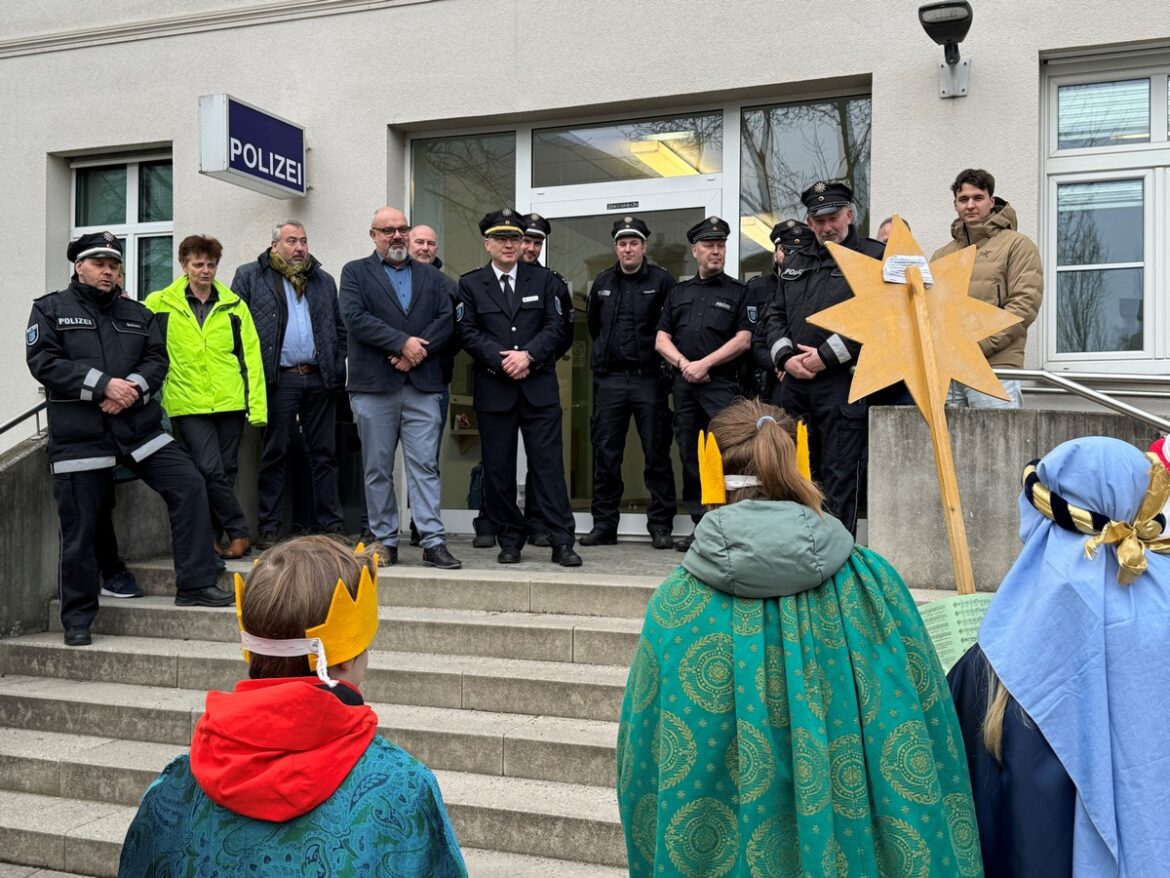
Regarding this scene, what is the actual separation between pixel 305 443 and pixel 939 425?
4.71 m

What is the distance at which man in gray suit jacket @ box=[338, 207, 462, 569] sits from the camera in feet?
21.3

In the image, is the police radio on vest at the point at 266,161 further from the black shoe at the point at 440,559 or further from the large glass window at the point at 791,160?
the large glass window at the point at 791,160

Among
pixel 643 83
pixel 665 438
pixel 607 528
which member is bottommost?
pixel 607 528

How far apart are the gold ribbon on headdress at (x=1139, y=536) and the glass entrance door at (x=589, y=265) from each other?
5.86 meters

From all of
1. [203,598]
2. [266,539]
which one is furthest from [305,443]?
[203,598]

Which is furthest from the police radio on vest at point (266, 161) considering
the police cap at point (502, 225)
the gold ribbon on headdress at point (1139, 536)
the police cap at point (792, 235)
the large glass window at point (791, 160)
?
the gold ribbon on headdress at point (1139, 536)

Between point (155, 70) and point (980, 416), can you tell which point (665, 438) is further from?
point (155, 70)

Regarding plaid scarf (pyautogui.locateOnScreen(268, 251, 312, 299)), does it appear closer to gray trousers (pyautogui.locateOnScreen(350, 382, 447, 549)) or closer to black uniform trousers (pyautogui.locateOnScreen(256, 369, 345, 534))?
black uniform trousers (pyautogui.locateOnScreen(256, 369, 345, 534))

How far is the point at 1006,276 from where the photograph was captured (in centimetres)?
586

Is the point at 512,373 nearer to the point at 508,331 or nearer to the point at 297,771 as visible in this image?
the point at 508,331

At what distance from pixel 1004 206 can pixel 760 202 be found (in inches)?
85.6

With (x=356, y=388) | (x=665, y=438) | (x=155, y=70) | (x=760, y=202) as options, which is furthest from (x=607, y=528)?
(x=155, y=70)

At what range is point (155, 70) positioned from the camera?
901 centimetres

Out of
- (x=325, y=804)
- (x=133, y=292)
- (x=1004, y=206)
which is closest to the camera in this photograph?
(x=325, y=804)
